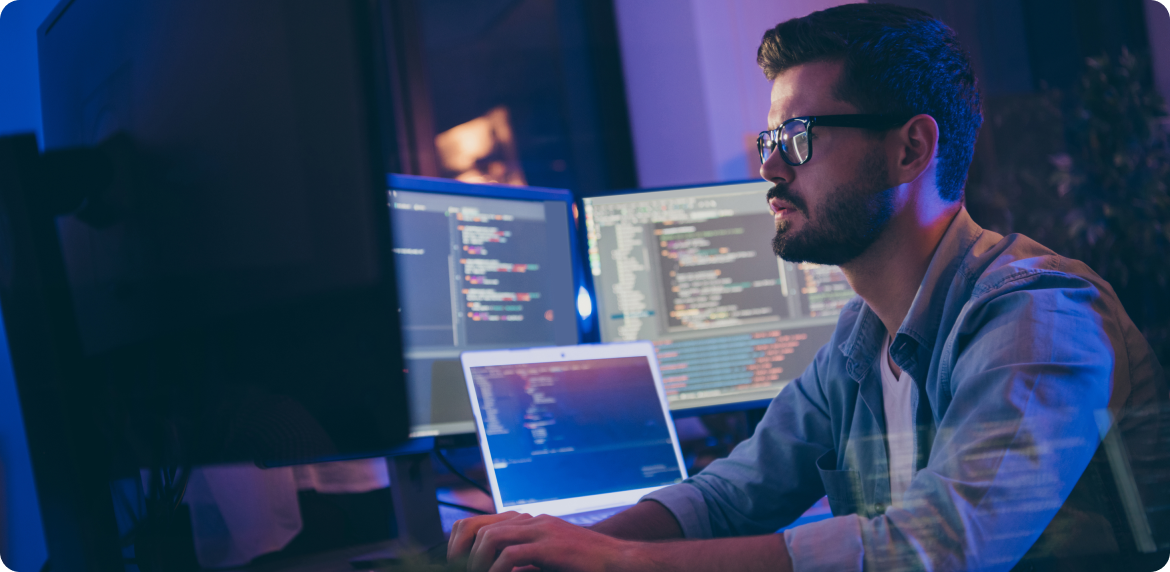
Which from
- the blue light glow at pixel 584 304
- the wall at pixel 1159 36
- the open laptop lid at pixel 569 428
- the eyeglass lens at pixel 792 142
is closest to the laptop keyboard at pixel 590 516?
Answer: the open laptop lid at pixel 569 428

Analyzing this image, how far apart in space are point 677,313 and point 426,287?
43 centimetres

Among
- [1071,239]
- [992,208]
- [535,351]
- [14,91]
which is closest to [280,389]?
[14,91]

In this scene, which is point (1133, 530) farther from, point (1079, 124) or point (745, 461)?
point (1079, 124)

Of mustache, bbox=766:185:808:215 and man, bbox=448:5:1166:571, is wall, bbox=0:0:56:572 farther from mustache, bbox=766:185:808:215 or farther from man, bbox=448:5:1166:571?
mustache, bbox=766:185:808:215

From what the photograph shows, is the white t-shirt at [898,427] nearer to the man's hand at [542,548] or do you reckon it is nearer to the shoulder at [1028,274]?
the shoulder at [1028,274]

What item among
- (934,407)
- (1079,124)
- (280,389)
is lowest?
(934,407)

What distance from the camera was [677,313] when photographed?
116cm

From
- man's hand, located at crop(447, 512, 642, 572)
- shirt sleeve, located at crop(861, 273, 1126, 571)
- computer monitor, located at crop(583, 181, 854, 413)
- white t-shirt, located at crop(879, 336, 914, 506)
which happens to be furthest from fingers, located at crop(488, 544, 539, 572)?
computer monitor, located at crop(583, 181, 854, 413)

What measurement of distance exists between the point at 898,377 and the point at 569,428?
41 centimetres

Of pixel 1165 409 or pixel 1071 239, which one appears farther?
pixel 1071 239

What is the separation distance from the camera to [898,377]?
747 mm

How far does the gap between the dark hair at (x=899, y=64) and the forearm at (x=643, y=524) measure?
0.48 m

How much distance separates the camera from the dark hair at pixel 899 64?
2.43ft

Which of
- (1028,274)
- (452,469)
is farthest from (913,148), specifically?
(452,469)
